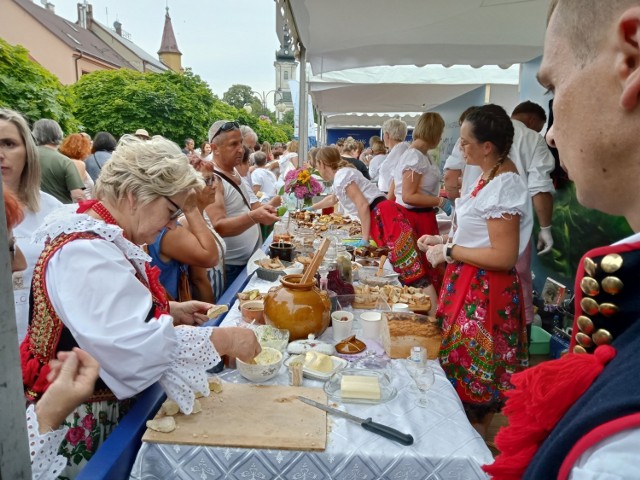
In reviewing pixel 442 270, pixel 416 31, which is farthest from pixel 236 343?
pixel 416 31

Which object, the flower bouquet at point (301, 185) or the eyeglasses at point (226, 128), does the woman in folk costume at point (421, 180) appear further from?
the eyeglasses at point (226, 128)

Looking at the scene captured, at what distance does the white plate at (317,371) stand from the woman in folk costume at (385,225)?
7.26 feet

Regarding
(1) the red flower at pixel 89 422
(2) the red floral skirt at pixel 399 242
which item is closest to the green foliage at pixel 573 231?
(2) the red floral skirt at pixel 399 242

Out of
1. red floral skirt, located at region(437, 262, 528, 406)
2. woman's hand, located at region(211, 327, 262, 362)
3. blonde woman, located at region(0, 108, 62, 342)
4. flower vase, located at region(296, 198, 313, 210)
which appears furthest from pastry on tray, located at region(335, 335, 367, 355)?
flower vase, located at region(296, 198, 313, 210)

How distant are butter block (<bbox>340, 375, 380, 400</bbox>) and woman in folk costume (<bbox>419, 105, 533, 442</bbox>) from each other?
3.25 ft

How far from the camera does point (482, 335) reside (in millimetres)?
2334

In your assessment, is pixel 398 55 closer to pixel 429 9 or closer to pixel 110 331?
pixel 429 9

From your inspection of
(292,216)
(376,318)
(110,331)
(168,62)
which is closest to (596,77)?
(110,331)

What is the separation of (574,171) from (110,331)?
4.10 feet

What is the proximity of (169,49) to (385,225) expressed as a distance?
248 ft

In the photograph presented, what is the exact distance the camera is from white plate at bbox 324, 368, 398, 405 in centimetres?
152

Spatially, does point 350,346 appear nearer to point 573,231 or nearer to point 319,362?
point 319,362

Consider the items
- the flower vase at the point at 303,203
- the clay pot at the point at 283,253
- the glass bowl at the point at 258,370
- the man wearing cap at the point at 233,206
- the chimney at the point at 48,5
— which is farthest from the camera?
the chimney at the point at 48,5

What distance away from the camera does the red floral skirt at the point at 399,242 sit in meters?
3.98
